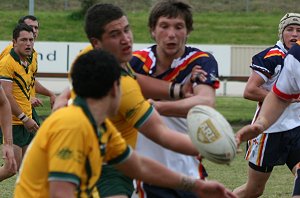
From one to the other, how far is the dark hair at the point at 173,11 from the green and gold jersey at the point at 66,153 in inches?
64.0

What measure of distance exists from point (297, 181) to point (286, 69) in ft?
3.03

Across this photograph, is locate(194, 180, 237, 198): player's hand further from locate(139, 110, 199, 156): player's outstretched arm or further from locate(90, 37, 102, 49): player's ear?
locate(90, 37, 102, 49): player's ear

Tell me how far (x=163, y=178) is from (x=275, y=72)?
436 centimetres

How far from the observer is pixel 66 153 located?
4.48 meters

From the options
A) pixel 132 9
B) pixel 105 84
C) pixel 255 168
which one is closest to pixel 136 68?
pixel 105 84

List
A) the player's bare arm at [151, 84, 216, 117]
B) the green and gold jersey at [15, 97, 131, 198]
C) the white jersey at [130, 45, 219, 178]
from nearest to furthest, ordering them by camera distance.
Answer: the green and gold jersey at [15, 97, 131, 198]
the player's bare arm at [151, 84, 216, 117]
the white jersey at [130, 45, 219, 178]

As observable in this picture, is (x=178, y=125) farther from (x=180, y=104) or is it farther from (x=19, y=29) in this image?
(x=19, y=29)

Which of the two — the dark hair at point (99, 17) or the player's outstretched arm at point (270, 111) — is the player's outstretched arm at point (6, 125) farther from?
the dark hair at point (99, 17)

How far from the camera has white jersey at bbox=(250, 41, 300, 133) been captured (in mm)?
9375

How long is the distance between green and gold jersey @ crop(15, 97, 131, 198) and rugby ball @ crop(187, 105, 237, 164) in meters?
0.65

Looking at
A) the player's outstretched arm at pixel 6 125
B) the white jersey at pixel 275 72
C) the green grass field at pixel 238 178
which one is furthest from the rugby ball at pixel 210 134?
the green grass field at pixel 238 178

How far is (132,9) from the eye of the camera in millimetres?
39062

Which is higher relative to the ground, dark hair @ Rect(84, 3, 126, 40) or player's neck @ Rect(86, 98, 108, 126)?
dark hair @ Rect(84, 3, 126, 40)

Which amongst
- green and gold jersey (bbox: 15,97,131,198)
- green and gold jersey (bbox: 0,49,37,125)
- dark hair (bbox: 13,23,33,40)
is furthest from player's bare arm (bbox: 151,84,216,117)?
dark hair (bbox: 13,23,33,40)
